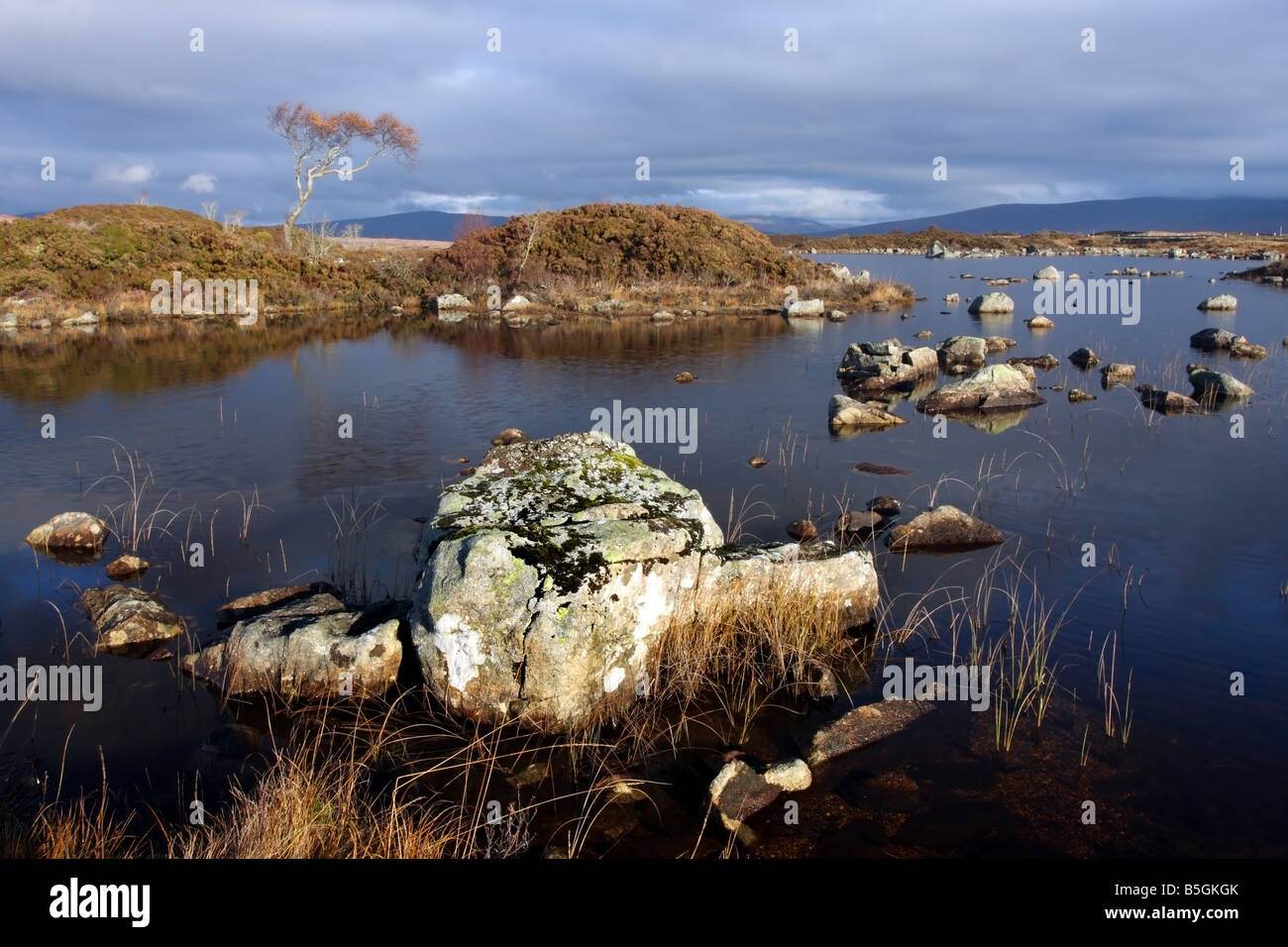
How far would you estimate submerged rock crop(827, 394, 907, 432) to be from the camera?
16438mm

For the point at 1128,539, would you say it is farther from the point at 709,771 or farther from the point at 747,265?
the point at 747,265

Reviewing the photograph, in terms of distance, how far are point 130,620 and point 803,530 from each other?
22.9 feet

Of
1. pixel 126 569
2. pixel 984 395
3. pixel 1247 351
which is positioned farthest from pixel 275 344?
pixel 1247 351

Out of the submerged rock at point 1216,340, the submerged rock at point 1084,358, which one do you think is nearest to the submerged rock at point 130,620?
the submerged rock at point 1084,358

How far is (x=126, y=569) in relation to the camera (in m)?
9.30

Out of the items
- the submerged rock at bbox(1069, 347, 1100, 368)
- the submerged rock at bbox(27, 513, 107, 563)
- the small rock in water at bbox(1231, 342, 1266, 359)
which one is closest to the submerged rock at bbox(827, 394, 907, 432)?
the submerged rock at bbox(1069, 347, 1100, 368)

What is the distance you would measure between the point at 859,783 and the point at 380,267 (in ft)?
138

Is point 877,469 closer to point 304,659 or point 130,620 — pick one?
point 304,659

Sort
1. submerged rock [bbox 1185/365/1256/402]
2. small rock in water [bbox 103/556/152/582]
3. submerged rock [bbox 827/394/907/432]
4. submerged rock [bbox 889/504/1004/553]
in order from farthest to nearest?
submerged rock [bbox 1185/365/1256/402]
submerged rock [bbox 827/394/907/432]
submerged rock [bbox 889/504/1004/553]
small rock in water [bbox 103/556/152/582]

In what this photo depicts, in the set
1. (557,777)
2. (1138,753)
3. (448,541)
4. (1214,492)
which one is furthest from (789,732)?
(1214,492)

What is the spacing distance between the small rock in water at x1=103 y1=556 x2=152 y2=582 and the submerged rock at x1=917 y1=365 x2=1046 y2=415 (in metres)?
14.3

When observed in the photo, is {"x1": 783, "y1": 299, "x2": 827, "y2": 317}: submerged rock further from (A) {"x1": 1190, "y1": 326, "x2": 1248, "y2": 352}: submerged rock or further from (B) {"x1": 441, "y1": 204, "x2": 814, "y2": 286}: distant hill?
(A) {"x1": 1190, "y1": 326, "x2": 1248, "y2": 352}: submerged rock

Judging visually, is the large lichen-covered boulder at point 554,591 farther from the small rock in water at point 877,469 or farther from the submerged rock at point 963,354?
the submerged rock at point 963,354
